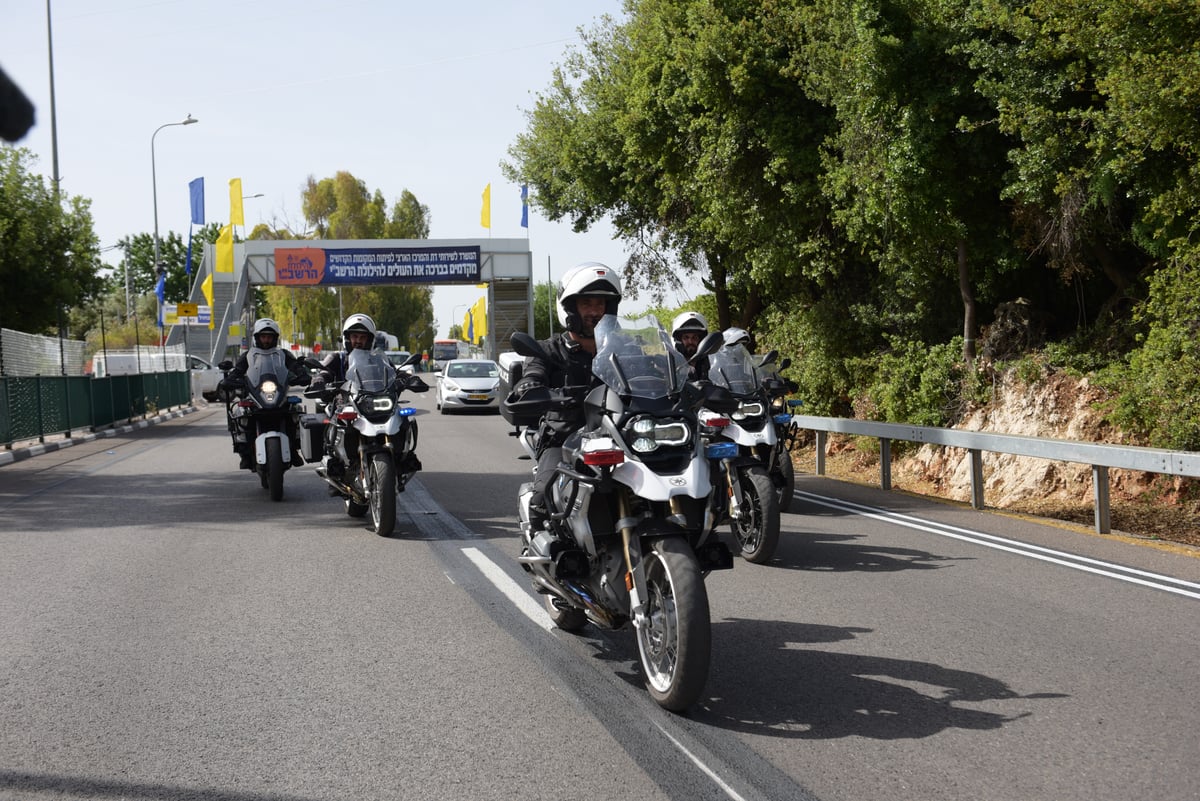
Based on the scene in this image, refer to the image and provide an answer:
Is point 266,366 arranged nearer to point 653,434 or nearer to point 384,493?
point 384,493

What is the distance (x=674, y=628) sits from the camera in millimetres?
4809

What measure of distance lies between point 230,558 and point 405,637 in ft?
10.5

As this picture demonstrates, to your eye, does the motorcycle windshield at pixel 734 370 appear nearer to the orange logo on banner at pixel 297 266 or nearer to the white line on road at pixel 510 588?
the white line on road at pixel 510 588

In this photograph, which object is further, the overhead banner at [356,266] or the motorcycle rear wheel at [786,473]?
the overhead banner at [356,266]

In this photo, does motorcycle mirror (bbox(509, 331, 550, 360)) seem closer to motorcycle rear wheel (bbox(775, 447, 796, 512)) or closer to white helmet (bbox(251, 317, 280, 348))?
motorcycle rear wheel (bbox(775, 447, 796, 512))

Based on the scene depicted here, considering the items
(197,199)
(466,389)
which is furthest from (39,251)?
(197,199)

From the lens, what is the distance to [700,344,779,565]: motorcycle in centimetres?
839

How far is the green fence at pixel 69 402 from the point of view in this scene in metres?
20.4

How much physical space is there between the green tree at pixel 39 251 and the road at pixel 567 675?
1456 centimetres

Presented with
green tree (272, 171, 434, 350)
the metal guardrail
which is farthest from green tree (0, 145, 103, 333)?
green tree (272, 171, 434, 350)

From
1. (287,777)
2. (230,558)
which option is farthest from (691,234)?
(287,777)

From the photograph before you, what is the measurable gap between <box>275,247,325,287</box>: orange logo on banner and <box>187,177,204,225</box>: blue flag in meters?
4.64

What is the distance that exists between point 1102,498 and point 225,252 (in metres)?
49.2

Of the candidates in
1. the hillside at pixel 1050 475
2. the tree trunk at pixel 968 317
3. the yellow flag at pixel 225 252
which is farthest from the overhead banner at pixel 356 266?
the tree trunk at pixel 968 317
